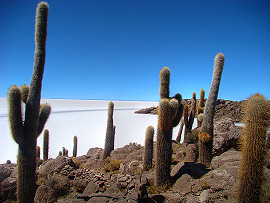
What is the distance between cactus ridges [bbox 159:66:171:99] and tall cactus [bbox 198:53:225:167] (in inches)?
90.3

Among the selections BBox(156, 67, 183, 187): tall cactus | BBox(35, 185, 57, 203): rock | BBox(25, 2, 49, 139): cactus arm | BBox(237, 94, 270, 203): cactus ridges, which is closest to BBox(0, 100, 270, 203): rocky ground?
BBox(35, 185, 57, 203): rock

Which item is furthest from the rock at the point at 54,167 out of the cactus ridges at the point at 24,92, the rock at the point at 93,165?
the cactus ridges at the point at 24,92

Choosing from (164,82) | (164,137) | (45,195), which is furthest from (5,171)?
(164,82)

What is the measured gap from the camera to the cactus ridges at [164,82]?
19.4ft

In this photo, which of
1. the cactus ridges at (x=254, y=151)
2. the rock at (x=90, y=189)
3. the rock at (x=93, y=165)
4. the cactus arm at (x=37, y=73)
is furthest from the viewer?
the rock at (x=93, y=165)

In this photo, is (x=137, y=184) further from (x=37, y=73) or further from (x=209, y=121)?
(x=37, y=73)

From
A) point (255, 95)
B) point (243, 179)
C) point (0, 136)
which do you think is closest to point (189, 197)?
point (243, 179)

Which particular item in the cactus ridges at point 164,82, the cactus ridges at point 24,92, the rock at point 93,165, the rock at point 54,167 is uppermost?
the cactus ridges at point 164,82

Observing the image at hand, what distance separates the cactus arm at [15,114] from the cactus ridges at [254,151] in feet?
16.8

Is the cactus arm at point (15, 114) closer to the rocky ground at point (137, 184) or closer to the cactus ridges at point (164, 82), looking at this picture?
the rocky ground at point (137, 184)

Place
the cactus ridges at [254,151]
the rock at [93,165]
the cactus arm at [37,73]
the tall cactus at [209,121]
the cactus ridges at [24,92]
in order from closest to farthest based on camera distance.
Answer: the cactus ridges at [254,151] → the cactus arm at [37,73] → the cactus ridges at [24,92] → the tall cactus at [209,121] → the rock at [93,165]

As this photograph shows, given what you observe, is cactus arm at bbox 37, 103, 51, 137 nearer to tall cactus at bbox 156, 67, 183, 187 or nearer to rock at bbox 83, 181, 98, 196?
rock at bbox 83, 181, 98, 196

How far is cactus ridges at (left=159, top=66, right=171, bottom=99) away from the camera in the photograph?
19.4ft

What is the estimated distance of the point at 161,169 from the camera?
17.7 ft
